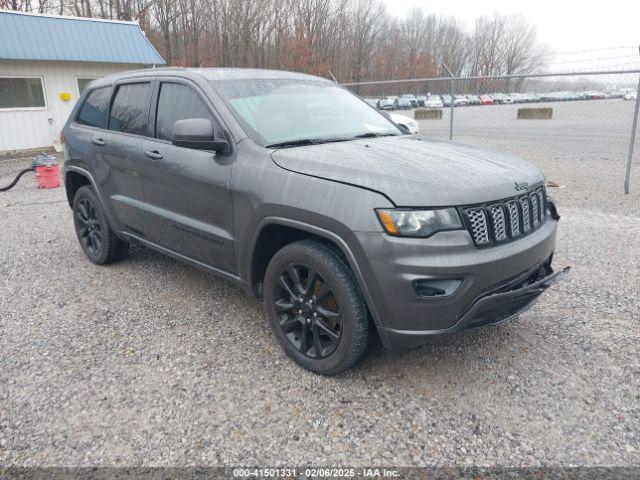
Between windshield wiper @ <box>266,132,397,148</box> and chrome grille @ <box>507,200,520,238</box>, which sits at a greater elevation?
windshield wiper @ <box>266,132,397,148</box>

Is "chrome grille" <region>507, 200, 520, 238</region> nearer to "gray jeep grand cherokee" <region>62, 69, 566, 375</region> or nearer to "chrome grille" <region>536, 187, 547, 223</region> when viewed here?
"gray jeep grand cherokee" <region>62, 69, 566, 375</region>

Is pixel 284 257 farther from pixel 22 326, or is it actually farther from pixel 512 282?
pixel 22 326

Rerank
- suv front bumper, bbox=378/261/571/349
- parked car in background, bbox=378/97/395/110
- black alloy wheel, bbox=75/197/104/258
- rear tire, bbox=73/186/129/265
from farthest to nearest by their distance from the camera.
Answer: parked car in background, bbox=378/97/395/110 < black alloy wheel, bbox=75/197/104/258 < rear tire, bbox=73/186/129/265 < suv front bumper, bbox=378/261/571/349

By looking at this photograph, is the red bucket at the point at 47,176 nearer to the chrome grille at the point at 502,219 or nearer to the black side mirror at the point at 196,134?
the black side mirror at the point at 196,134

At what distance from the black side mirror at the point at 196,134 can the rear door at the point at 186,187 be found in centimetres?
14

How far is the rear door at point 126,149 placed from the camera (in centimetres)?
404

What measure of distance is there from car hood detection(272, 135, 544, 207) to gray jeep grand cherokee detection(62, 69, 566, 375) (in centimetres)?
1

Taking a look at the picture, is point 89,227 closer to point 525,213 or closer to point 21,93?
point 525,213

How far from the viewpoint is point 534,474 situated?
224 centimetres

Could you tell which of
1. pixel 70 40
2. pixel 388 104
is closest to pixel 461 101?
pixel 388 104

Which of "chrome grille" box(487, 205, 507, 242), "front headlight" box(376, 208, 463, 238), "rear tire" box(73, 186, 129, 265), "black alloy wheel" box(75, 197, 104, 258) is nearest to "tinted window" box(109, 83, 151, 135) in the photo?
"rear tire" box(73, 186, 129, 265)

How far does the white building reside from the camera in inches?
531

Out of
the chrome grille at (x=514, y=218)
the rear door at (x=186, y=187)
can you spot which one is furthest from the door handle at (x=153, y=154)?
the chrome grille at (x=514, y=218)

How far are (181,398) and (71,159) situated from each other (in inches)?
129
